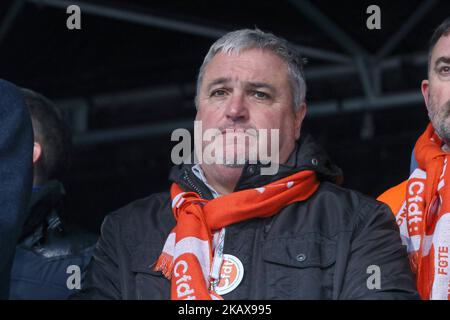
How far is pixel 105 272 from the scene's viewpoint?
8.59ft

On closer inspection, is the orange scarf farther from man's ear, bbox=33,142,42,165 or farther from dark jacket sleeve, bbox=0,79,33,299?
man's ear, bbox=33,142,42,165

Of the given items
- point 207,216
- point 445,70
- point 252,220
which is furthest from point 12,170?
point 445,70

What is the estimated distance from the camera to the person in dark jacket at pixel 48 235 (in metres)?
3.17

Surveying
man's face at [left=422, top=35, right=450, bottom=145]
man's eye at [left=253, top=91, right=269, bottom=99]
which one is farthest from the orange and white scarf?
man's eye at [left=253, top=91, right=269, bottom=99]

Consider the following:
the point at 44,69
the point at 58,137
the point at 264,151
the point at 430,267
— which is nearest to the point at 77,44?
the point at 44,69

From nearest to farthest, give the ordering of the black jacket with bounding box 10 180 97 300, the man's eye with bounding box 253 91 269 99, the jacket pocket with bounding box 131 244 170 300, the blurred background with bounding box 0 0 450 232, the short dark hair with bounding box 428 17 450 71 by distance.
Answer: the jacket pocket with bounding box 131 244 170 300, the man's eye with bounding box 253 91 269 99, the short dark hair with bounding box 428 17 450 71, the black jacket with bounding box 10 180 97 300, the blurred background with bounding box 0 0 450 232

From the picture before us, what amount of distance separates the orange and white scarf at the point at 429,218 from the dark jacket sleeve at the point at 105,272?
0.89 meters

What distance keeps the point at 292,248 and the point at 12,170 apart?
0.78 metres

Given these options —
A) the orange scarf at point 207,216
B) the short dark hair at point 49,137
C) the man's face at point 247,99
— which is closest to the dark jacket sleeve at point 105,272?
the orange scarf at point 207,216

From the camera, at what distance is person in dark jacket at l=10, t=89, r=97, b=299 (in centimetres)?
317

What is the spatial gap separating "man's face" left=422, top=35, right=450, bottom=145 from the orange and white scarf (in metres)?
0.09

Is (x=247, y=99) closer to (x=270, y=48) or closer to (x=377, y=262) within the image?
(x=270, y=48)

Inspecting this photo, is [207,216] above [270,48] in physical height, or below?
below

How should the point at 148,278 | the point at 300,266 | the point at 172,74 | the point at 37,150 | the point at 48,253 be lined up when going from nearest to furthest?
the point at 300,266
the point at 148,278
the point at 48,253
the point at 37,150
the point at 172,74
